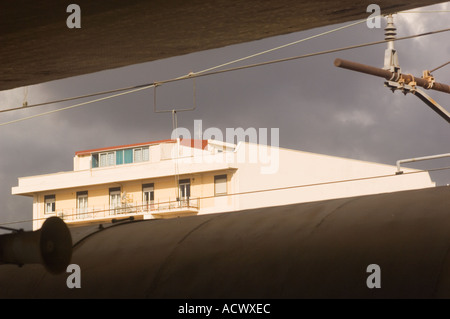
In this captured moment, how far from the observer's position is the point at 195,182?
59781 millimetres

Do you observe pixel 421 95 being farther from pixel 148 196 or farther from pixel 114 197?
pixel 114 197

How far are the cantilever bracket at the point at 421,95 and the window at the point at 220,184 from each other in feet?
135

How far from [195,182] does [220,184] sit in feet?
6.68

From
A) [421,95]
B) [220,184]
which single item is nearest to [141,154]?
[220,184]

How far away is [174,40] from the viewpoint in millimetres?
10500

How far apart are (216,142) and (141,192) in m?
7.07

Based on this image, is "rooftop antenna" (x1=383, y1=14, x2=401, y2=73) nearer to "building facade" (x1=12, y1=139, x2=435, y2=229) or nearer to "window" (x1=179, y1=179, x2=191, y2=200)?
"building facade" (x1=12, y1=139, x2=435, y2=229)

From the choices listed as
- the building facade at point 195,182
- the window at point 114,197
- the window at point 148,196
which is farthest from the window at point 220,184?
the window at point 114,197

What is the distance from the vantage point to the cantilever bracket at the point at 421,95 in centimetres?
1686

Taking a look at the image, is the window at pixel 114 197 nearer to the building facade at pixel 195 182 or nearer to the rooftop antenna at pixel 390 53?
the building facade at pixel 195 182

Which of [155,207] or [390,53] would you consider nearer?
[390,53]

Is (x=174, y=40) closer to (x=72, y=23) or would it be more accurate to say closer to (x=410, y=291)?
(x=72, y=23)

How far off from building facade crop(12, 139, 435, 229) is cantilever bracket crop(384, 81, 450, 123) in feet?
129

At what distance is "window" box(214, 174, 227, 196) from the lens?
193 ft
